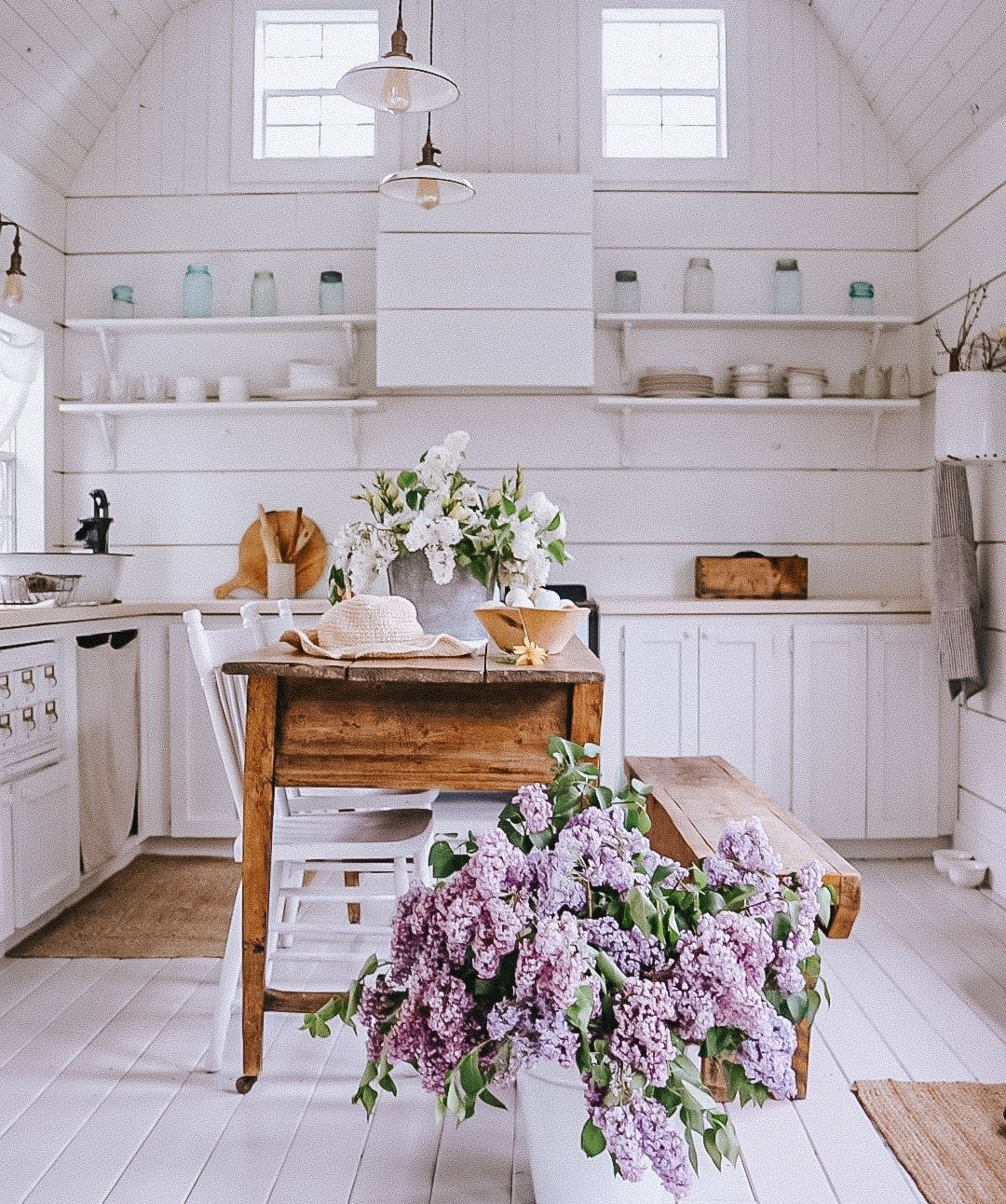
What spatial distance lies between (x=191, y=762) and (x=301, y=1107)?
6.78 feet

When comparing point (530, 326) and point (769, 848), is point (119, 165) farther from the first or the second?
point (769, 848)

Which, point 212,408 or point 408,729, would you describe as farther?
point 212,408

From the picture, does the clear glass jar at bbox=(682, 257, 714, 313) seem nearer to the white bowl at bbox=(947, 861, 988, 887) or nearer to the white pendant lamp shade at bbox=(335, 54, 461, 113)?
the white pendant lamp shade at bbox=(335, 54, 461, 113)

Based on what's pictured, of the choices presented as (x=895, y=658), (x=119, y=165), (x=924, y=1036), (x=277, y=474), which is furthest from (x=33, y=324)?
(x=924, y=1036)

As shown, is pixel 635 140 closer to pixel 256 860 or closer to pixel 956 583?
pixel 956 583

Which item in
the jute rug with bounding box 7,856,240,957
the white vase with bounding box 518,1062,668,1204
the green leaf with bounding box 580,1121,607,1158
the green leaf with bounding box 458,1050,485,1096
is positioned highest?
the green leaf with bounding box 458,1050,485,1096

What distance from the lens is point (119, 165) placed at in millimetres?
4488

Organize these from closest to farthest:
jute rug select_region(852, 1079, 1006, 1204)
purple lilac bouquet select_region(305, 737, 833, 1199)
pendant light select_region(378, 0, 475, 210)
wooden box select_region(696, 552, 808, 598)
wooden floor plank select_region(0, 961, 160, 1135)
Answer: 1. purple lilac bouquet select_region(305, 737, 833, 1199)
2. jute rug select_region(852, 1079, 1006, 1204)
3. wooden floor plank select_region(0, 961, 160, 1135)
4. pendant light select_region(378, 0, 475, 210)
5. wooden box select_region(696, 552, 808, 598)

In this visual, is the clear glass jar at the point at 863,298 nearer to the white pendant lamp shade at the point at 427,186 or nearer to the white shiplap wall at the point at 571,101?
the white shiplap wall at the point at 571,101

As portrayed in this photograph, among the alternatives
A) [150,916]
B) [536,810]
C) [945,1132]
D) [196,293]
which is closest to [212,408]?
[196,293]

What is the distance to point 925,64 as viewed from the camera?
151 inches

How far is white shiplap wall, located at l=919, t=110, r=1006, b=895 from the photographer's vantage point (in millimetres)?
3602

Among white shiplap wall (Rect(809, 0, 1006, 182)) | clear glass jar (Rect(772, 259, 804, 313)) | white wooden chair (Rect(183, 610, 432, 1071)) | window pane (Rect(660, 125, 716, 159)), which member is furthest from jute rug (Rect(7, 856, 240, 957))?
white shiplap wall (Rect(809, 0, 1006, 182))

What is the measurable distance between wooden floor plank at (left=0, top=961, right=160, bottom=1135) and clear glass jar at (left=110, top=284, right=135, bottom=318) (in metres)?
2.59
